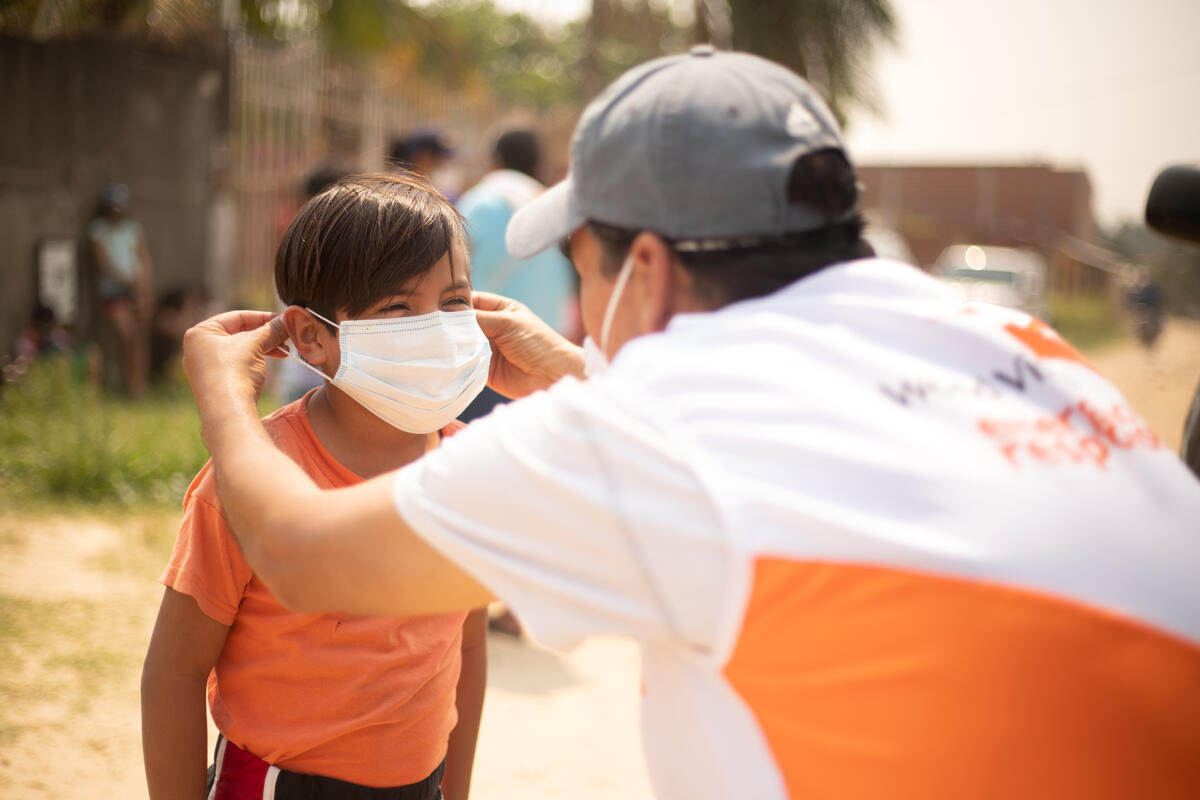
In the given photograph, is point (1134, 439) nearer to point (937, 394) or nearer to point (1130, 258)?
point (937, 394)

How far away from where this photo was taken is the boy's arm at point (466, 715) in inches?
91.5

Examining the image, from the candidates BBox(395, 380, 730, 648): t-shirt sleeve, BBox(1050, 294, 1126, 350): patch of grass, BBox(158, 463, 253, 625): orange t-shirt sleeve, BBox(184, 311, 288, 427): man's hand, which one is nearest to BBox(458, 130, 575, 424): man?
BBox(184, 311, 288, 427): man's hand

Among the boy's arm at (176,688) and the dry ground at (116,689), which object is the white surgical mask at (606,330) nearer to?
the boy's arm at (176,688)

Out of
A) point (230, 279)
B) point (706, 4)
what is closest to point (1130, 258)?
point (706, 4)

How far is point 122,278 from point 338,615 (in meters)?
8.33

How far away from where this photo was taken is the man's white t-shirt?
43.7 inches

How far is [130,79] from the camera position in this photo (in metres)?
9.66

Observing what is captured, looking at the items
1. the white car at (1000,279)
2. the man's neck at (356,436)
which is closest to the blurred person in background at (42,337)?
the man's neck at (356,436)

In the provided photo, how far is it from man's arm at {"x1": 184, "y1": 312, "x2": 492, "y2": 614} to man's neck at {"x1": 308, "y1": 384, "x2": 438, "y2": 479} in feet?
1.70

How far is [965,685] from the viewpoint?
1.12m

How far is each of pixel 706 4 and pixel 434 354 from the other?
12.8 meters

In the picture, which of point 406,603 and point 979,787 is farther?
point 406,603

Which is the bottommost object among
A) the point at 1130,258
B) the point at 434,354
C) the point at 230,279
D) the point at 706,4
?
the point at 1130,258

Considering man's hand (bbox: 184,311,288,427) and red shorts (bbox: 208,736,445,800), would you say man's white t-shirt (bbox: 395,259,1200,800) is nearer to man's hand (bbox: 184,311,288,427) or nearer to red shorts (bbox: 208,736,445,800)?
man's hand (bbox: 184,311,288,427)
